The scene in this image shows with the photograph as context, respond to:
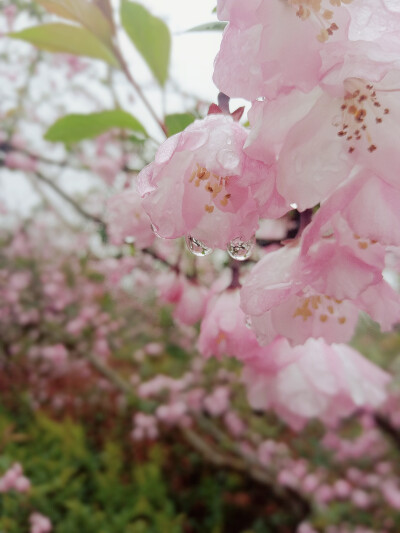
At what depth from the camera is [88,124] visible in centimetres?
65

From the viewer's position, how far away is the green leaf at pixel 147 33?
24.4 inches

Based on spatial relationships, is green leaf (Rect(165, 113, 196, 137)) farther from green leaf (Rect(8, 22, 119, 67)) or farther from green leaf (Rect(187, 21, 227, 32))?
green leaf (Rect(8, 22, 119, 67))

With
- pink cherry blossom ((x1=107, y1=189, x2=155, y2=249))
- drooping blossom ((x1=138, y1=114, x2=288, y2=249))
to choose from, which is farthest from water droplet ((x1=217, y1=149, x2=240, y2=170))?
pink cherry blossom ((x1=107, y1=189, x2=155, y2=249))

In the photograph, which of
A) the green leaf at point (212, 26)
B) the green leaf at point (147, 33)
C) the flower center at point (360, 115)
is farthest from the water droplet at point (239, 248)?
the green leaf at point (147, 33)

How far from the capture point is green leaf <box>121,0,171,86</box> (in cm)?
62

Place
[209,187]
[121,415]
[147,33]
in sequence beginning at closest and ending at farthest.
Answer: [209,187] < [147,33] < [121,415]

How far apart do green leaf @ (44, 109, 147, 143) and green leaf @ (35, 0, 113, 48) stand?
13cm

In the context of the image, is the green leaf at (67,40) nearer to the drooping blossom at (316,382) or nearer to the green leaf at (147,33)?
the green leaf at (147,33)

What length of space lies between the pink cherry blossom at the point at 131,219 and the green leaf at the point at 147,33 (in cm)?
20

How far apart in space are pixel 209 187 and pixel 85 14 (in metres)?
0.40

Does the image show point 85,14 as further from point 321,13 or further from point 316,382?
point 316,382

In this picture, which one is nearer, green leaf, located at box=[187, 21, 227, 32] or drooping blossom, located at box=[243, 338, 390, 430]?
green leaf, located at box=[187, 21, 227, 32]

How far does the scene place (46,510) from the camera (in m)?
2.64

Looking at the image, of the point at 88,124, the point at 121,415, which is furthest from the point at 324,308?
the point at 121,415
